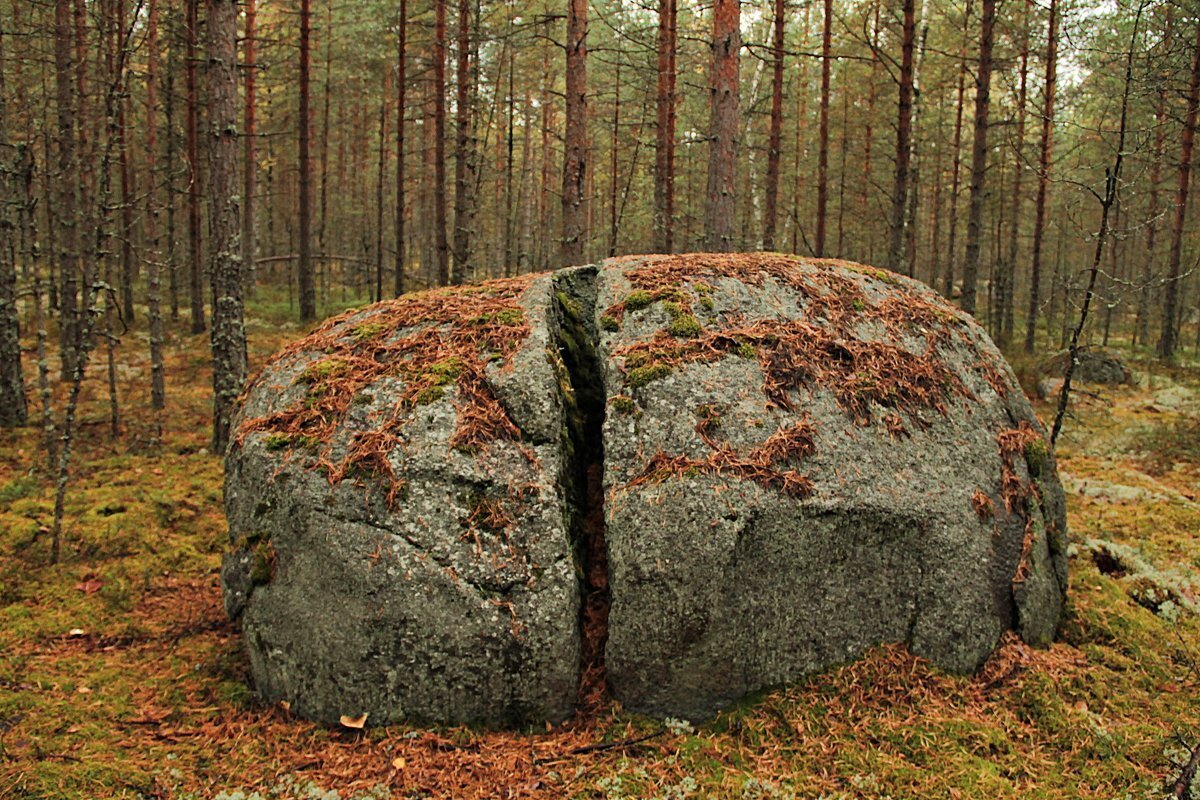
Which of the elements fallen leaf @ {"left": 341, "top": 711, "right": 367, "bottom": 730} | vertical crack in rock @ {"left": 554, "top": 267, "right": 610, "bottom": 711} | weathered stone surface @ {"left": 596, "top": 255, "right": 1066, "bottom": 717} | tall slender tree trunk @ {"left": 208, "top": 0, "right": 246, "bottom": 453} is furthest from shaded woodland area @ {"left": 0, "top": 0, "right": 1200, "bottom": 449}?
fallen leaf @ {"left": 341, "top": 711, "right": 367, "bottom": 730}

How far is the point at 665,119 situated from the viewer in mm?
16641

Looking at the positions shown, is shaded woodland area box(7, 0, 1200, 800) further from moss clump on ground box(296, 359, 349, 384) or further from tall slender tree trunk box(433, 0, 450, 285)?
moss clump on ground box(296, 359, 349, 384)

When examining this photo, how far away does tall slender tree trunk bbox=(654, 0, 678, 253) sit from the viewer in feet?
50.4

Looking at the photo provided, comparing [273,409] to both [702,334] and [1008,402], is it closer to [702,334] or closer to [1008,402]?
[702,334]

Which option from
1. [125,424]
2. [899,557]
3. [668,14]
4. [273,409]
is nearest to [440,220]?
[668,14]

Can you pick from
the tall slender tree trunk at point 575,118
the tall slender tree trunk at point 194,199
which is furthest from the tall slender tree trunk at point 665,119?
the tall slender tree trunk at point 194,199

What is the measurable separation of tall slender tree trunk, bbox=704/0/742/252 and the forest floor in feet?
23.4

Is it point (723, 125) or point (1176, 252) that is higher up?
point (723, 125)

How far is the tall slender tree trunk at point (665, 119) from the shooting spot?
50.4ft

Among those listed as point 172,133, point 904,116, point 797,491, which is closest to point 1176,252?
point 904,116

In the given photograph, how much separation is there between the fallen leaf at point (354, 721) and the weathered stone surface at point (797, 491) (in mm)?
1301

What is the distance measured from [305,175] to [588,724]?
16719 millimetres

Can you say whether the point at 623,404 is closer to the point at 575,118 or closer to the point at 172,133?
the point at 575,118

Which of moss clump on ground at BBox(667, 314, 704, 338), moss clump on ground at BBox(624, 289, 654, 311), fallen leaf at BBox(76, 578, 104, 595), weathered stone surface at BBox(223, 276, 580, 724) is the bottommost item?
fallen leaf at BBox(76, 578, 104, 595)
